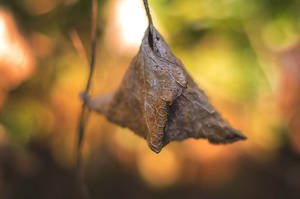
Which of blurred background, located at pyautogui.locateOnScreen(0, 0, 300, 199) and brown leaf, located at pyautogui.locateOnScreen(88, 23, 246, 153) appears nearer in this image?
brown leaf, located at pyautogui.locateOnScreen(88, 23, 246, 153)

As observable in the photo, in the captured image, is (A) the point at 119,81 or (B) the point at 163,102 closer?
(B) the point at 163,102

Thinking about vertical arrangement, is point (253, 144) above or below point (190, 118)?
below

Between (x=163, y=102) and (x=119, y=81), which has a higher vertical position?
(x=163, y=102)

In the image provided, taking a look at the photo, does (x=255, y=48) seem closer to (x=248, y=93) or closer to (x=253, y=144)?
(x=248, y=93)

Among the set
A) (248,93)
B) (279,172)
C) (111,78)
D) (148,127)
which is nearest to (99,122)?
(111,78)
